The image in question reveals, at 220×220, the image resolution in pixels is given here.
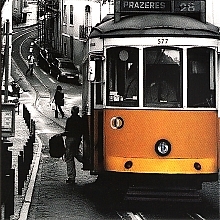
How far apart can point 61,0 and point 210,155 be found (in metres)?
46.6

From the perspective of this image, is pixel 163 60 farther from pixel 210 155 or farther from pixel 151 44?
pixel 210 155

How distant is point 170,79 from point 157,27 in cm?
87

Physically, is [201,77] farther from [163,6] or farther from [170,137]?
[163,6]

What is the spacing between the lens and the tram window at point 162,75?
1280 centimetres

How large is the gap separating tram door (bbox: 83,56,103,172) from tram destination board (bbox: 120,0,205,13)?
1.03 m

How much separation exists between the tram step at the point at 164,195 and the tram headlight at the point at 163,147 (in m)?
0.62

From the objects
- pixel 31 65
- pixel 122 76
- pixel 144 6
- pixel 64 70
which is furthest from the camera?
pixel 31 65

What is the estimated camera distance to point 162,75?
12.9 metres

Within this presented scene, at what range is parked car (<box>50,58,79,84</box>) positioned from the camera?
50.3 metres

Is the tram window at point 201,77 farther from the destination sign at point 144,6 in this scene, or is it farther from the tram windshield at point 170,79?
the destination sign at point 144,6

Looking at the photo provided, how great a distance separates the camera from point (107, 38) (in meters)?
13.2

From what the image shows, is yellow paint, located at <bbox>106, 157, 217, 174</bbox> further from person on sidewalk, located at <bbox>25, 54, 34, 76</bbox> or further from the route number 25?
person on sidewalk, located at <bbox>25, 54, 34, 76</bbox>

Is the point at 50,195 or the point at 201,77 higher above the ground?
the point at 201,77

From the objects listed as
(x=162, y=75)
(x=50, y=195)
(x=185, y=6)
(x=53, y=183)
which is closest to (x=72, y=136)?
(x=53, y=183)
